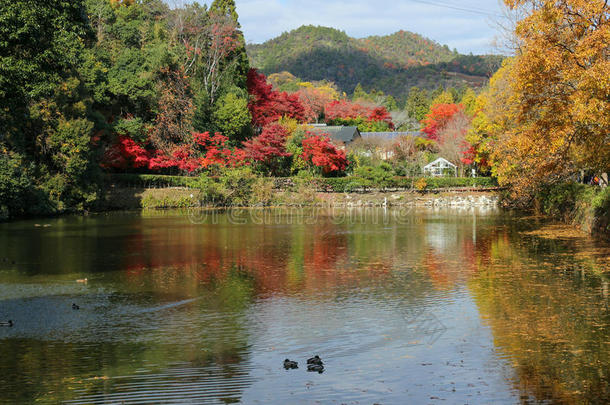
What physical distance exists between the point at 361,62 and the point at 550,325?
12743cm

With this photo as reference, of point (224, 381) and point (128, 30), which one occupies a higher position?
point (128, 30)

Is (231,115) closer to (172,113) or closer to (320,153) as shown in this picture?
(172,113)

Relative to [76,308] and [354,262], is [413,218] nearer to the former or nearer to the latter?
[354,262]

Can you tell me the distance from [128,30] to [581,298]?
38644 mm

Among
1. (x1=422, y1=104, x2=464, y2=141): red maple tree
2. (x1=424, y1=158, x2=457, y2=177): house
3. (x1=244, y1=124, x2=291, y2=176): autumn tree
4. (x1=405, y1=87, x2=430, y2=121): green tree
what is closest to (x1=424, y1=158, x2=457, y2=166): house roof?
(x1=424, y1=158, x2=457, y2=177): house

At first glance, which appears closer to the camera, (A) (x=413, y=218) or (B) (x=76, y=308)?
(B) (x=76, y=308)

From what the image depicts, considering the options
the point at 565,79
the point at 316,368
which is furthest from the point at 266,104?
the point at 316,368

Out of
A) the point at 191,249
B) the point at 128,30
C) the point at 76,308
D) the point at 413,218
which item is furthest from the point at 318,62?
the point at 76,308

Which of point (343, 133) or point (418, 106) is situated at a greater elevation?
point (418, 106)

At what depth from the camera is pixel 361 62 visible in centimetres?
13238

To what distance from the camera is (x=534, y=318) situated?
9945mm

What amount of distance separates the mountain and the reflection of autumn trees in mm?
103434

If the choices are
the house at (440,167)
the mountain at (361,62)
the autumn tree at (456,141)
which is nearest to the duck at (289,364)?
the autumn tree at (456,141)

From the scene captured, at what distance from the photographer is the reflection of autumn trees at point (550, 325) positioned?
22.8ft
